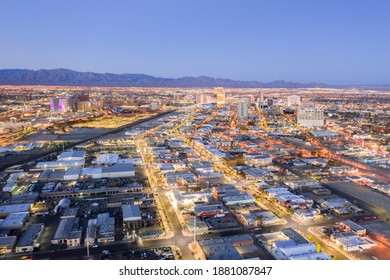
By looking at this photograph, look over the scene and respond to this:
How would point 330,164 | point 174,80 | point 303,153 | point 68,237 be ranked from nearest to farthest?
point 68,237 < point 330,164 < point 303,153 < point 174,80

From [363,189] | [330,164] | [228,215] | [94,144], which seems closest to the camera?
[228,215]

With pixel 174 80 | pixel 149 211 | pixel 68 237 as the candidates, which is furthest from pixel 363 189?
pixel 174 80

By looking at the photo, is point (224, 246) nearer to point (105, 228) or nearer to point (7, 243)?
point (105, 228)

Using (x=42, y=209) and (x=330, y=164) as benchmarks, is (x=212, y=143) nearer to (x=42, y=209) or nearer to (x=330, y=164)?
(x=330, y=164)

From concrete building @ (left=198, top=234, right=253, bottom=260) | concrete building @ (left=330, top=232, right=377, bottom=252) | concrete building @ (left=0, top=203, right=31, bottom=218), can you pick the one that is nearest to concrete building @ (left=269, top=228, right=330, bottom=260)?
concrete building @ (left=198, top=234, right=253, bottom=260)

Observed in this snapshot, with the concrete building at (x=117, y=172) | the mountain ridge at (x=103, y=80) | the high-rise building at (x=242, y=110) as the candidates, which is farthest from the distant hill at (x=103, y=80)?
the concrete building at (x=117, y=172)

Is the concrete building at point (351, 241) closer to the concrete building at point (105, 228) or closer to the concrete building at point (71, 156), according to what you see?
the concrete building at point (105, 228)

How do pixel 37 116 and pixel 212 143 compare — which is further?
pixel 37 116
